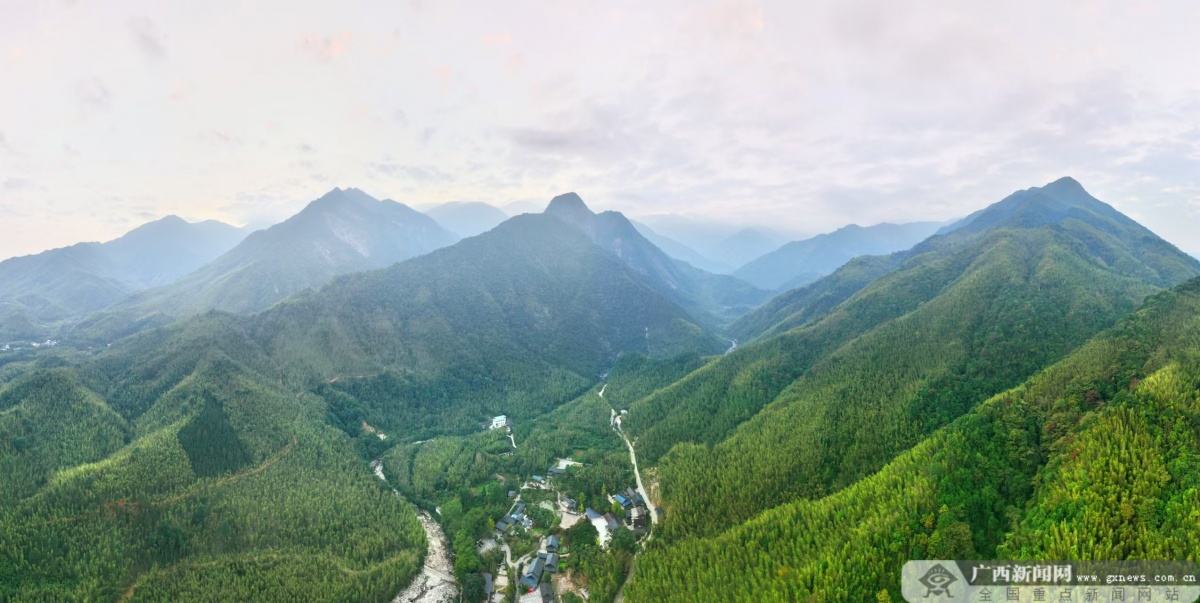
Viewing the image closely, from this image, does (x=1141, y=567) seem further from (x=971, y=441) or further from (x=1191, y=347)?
(x=1191, y=347)

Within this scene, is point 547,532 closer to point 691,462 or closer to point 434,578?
point 434,578

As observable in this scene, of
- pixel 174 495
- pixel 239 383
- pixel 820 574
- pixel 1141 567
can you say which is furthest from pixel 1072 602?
pixel 239 383

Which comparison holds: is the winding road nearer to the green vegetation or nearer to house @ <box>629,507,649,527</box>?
house @ <box>629,507,649,527</box>

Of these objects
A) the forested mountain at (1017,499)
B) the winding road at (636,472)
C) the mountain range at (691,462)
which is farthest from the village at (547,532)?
the forested mountain at (1017,499)

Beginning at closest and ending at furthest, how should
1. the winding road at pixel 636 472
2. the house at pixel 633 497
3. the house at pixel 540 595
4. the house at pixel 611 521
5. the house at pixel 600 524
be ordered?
the house at pixel 540 595
the house at pixel 600 524
the house at pixel 611 521
the winding road at pixel 636 472
the house at pixel 633 497

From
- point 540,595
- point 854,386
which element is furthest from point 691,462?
point 854,386

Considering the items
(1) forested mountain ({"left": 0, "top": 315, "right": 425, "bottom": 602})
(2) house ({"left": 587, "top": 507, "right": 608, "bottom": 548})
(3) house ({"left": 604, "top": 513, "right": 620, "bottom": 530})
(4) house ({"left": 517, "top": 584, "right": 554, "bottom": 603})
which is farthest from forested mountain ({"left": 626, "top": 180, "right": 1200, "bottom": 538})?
(1) forested mountain ({"left": 0, "top": 315, "right": 425, "bottom": 602})

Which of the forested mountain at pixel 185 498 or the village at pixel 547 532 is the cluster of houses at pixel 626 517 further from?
the forested mountain at pixel 185 498
